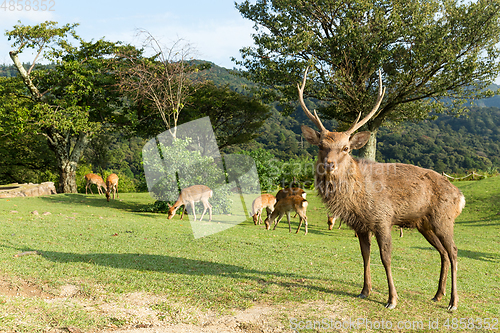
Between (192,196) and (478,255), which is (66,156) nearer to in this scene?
(192,196)

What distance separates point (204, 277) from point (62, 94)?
22111 millimetres

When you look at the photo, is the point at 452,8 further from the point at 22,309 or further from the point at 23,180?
the point at 23,180

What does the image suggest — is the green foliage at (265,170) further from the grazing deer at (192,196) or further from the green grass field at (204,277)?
the green grass field at (204,277)

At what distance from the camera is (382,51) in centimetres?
1808

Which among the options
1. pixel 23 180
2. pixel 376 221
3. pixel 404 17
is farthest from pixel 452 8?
pixel 23 180

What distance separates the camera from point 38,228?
8875 millimetres

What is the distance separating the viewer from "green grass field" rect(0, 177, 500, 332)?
433cm

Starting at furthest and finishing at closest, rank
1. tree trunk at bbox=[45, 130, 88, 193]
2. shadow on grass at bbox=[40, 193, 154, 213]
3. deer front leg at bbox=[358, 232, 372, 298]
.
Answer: tree trunk at bbox=[45, 130, 88, 193] < shadow on grass at bbox=[40, 193, 154, 213] < deer front leg at bbox=[358, 232, 372, 298]

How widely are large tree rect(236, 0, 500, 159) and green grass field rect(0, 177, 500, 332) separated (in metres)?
10.8

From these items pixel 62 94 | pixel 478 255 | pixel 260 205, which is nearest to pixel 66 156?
pixel 62 94

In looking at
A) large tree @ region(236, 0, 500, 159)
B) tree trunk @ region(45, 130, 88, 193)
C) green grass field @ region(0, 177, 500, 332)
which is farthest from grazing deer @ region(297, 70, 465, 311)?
tree trunk @ region(45, 130, 88, 193)

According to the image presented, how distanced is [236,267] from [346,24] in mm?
16151

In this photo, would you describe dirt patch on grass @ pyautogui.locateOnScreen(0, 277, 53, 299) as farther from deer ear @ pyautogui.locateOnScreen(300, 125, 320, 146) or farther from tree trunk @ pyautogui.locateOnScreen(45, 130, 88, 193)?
tree trunk @ pyautogui.locateOnScreen(45, 130, 88, 193)

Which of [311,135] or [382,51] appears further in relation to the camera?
[382,51]
